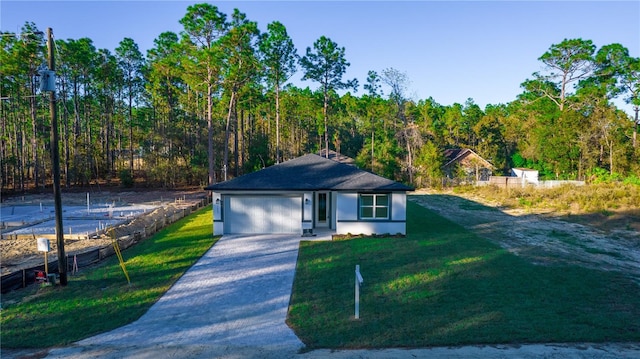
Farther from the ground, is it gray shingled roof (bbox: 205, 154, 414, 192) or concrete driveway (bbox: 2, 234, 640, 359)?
gray shingled roof (bbox: 205, 154, 414, 192)

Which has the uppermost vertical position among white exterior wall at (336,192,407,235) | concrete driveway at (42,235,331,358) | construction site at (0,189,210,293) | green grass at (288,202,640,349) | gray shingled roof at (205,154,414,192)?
gray shingled roof at (205,154,414,192)

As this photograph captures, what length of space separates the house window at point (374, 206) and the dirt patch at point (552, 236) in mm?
5206

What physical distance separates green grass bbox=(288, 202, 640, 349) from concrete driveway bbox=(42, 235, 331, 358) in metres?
0.57

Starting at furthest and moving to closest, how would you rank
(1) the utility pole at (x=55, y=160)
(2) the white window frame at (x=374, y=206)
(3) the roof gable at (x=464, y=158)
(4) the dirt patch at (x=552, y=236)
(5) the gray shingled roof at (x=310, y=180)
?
1. (3) the roof gable at (x=464, y=158)
2. (2) the white window frame at (x=374, y=206)
3. (5) the gray shingled roof at (x=310, y=180)
4. (4) the dirt patch at (x=552, y=236)
5. (1) the utility pole at (x=55, y=160)

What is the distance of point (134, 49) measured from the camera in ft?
153

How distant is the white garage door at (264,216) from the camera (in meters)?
18.1

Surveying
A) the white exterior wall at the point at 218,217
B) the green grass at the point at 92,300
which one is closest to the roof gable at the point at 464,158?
the white exterior wall at the point at 218,217

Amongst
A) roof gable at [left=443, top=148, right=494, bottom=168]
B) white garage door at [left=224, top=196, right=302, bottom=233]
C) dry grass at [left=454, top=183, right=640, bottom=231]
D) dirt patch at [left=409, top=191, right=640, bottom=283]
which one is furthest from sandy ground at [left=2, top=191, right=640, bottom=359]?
roof gable at [left=443, top=148, right=494, bottom=168]

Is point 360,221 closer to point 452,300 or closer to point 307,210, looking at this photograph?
point 307,210

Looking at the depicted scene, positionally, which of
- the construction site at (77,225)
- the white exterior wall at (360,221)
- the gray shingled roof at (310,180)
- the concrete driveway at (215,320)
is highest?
the gray shingled roof at (310,180)

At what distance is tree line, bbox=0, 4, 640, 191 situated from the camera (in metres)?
35.3

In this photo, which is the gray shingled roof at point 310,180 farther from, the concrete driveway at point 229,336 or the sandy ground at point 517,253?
the sandy ground at point 517,253

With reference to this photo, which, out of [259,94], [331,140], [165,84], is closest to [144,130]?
[165,84]

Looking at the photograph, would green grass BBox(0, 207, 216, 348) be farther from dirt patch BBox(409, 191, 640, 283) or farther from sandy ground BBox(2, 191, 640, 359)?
dirt patch BBox(409, 191, 640, 283)
